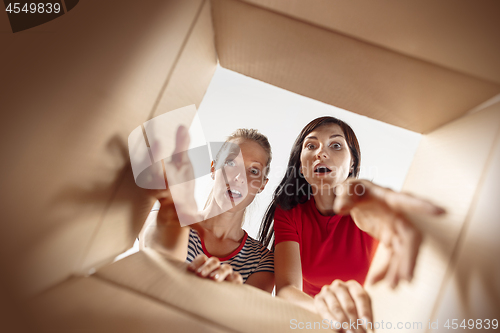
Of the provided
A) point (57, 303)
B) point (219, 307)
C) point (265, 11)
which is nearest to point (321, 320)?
point (219, 307)

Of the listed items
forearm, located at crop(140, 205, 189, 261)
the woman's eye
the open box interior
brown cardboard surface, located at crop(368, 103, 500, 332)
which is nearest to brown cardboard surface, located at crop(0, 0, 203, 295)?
the open box interior

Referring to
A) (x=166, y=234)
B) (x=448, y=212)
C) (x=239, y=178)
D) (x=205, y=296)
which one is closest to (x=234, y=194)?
(x=239, y=178)

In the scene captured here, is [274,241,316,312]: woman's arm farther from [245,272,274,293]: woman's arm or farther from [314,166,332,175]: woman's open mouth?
[314,166,332,175]: woman's open mouth

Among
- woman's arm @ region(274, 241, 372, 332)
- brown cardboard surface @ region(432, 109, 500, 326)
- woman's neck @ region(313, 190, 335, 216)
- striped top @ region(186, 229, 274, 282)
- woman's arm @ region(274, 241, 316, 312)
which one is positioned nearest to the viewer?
brown cardboard surface @ region(432, 109, 500, 326)

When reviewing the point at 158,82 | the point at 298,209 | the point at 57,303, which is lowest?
the point at 57,303

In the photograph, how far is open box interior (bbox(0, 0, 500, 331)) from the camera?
0.24m

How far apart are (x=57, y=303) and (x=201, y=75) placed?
38 centimetres

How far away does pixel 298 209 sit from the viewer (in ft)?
2.23

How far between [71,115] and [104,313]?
0.63 feet

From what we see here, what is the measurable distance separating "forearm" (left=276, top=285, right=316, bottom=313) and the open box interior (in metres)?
0.07

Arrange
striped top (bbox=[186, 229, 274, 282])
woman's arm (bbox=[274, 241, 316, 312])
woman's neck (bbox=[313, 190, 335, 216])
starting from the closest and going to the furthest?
woman's arm (bbox=[274, 241, 316, 312])
striped top (bbox=[186, 229, 274, 282])
woman's neck (bbox=[313, 190, 335, 216])

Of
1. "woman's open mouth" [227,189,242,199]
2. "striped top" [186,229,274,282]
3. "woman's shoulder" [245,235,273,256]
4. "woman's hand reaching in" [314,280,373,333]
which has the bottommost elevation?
"striped top" [186,229,274,282]

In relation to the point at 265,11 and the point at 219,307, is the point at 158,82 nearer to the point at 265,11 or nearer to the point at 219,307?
the point at 265,11

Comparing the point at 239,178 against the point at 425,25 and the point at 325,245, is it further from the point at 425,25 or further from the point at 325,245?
the point at 425,25
